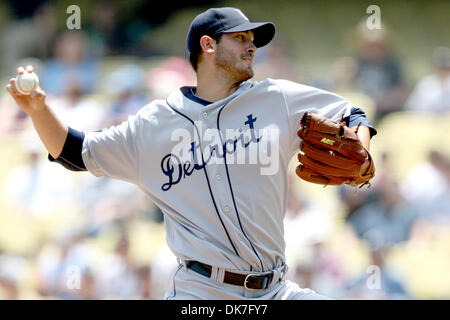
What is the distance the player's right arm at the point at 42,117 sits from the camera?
279 centimetres

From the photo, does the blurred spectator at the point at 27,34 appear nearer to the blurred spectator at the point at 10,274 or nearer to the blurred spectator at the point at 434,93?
the blurred spectator at the point at 10,274

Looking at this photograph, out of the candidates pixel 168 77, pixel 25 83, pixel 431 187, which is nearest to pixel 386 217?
pixel 431 187

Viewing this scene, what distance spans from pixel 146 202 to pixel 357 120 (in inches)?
126

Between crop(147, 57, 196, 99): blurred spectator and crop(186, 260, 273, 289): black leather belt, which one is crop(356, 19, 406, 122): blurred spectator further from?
crop(186, 260, 273, 289): black leather belt

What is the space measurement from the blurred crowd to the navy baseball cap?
7.98ft

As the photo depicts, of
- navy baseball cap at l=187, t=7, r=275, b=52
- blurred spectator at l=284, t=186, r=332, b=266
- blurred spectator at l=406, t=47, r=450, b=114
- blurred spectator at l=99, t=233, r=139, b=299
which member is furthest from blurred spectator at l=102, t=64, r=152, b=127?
navy baseball cap at l=187, t=7, r=275, b=52

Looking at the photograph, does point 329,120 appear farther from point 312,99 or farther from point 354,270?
point 354,270

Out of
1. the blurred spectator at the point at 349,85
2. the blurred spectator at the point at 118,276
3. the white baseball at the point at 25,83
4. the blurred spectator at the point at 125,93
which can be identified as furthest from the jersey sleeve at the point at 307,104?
the blurred spectator at the point at 125,93

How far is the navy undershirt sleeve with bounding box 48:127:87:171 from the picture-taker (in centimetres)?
290

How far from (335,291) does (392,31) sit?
2.55m

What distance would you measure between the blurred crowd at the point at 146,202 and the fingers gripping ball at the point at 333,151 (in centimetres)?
248

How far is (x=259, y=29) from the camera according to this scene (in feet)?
10.0
